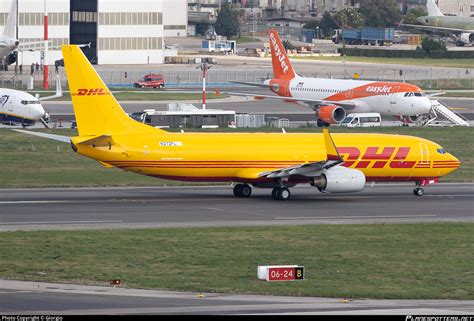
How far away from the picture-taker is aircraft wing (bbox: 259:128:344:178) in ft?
177

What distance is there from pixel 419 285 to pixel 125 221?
1674cm

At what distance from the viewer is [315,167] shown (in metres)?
54.3

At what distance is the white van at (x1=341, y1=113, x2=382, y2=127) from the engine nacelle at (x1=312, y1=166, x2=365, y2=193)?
37630 millimetres

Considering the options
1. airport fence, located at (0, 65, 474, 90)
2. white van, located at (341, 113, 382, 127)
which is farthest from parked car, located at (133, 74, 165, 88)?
white van, located at (341, 113, 382, 127)

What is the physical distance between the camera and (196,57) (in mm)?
191375

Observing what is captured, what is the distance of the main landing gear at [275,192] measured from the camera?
183ft

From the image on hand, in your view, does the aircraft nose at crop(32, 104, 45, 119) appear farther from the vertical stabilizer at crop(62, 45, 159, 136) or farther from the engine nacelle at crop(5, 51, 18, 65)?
the engine nacelle at crop(5, 51, 18, 65)

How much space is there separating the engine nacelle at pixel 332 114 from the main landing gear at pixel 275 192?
1521 inches

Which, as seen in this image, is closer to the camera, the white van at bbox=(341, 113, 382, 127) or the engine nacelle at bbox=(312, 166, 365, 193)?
the engine nacelle at bbox=(312, 166, 365, 193)

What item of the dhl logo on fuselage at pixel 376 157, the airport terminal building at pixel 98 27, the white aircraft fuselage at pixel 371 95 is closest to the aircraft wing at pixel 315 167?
the dhl logo on fuselage at pixel 376 157

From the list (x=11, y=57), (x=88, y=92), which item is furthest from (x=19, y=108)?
(x=11, y=57)

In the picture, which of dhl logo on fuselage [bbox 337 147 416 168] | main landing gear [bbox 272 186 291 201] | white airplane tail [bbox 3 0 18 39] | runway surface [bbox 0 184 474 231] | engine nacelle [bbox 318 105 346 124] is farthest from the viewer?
white airplane tail [bbox 3 0 18 39]

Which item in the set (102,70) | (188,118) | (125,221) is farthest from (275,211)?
(102,70)

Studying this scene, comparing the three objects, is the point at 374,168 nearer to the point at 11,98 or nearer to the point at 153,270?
the point at 153,270
